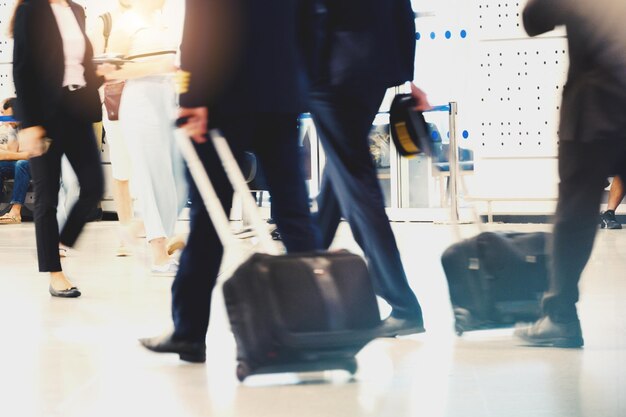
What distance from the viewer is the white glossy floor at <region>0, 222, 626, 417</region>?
97.4 inches

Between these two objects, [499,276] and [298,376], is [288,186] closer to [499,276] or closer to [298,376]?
[298,376]

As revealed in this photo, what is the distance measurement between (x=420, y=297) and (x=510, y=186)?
5827 mm

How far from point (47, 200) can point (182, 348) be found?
5.90ft

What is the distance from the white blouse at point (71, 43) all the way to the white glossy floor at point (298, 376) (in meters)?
1.09

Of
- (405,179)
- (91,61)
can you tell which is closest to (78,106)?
(91,61)

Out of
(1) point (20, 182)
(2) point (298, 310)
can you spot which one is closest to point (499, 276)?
(2) point (298, 310)

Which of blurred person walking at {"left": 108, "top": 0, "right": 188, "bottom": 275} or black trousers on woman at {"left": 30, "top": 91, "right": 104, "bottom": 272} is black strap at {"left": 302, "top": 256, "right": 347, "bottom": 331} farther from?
blurred person walking at {"left": 108, "top": 0, "right": 188, "bottom": 275}

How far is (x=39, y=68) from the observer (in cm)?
443

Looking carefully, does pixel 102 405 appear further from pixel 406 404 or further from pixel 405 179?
pixel 405 179

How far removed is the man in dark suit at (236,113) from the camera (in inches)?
112

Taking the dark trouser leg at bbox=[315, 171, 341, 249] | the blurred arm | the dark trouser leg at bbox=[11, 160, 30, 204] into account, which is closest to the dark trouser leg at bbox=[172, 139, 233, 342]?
the dark trouser leg at bbox=[315, 171, 341, 249]

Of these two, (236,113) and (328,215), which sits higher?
(236,113)

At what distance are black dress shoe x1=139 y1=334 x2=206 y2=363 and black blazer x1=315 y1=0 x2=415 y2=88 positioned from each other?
100cm

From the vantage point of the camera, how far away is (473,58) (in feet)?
33.0
